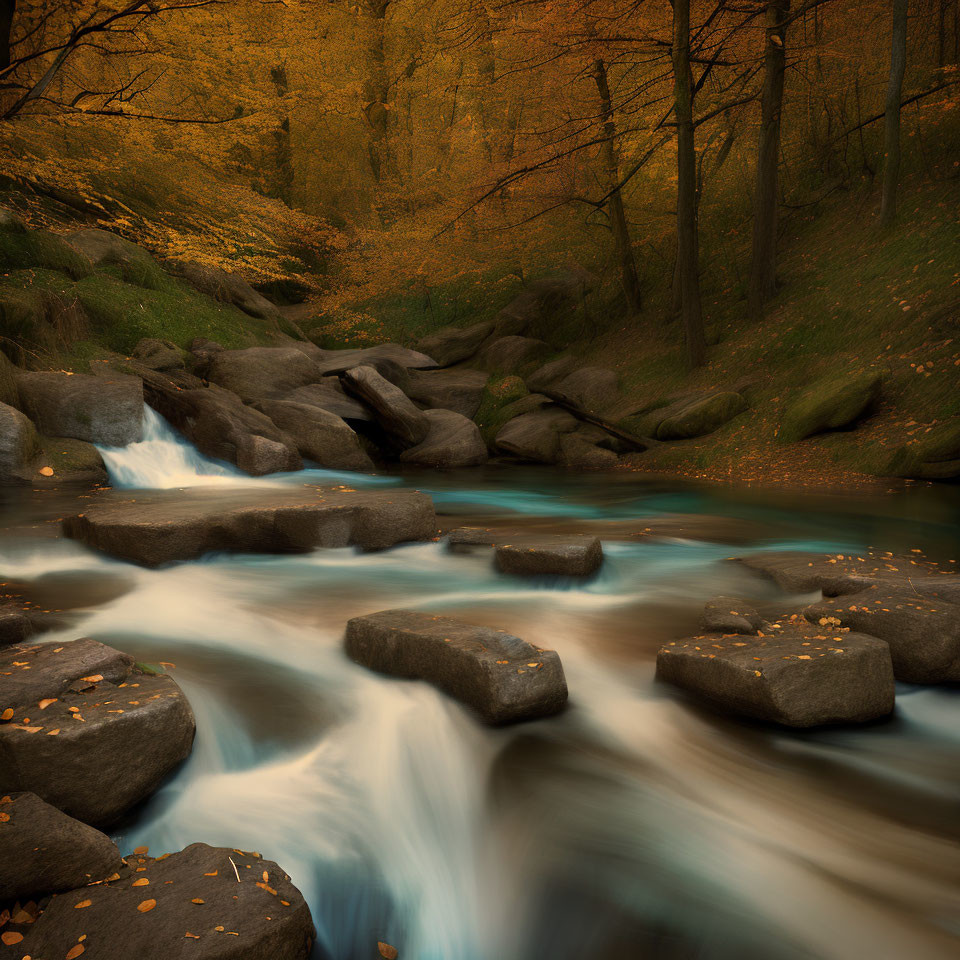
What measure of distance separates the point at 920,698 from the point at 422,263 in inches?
628

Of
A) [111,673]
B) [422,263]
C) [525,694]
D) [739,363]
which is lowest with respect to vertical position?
[525,694]

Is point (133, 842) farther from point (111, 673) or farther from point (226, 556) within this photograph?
point (226, 556)

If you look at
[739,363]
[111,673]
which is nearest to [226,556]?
[111,673]

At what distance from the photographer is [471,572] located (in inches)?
257

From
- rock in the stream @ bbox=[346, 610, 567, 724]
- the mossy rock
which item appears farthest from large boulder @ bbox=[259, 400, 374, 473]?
rock in the stream @ bbox=[346, 610, 567, 724]

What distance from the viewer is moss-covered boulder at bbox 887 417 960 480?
988 cm

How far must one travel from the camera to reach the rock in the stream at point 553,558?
6070mm

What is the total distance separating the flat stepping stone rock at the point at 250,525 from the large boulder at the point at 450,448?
7.42 metres

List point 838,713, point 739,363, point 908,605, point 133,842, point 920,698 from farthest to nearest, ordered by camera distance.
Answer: point 739,363 → point 908,605 → point 920,698 → point 838,713 → point 133,842

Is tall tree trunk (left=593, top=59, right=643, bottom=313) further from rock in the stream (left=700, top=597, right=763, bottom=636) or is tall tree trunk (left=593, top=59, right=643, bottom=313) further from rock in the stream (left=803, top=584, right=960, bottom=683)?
rock in the stream (left=803, top=584, right=960, bottom=683)

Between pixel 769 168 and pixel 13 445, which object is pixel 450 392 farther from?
pixel 13 445

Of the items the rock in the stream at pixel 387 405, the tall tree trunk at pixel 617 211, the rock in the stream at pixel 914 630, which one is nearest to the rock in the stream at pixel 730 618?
the rock in the stream at pixel 914 630

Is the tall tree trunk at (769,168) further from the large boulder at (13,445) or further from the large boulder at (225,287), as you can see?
the large boulder at (13,445)

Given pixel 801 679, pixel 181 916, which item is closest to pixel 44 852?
pixel 181 916
